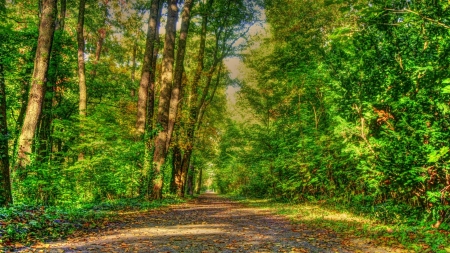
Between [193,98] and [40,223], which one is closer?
[40,223]

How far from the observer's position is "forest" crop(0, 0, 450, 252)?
6261mm

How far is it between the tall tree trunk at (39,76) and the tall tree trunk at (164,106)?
6.63 m

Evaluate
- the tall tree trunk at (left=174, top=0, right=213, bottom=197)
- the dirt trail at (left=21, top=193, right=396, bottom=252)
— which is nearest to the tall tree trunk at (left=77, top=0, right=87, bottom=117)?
the tall tree trunk at (left=174, top=0, right=213, bottom=197)

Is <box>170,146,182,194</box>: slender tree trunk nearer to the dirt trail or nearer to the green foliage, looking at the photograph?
the green foliage

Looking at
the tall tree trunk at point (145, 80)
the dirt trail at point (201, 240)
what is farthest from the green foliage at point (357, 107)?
the tall tree trunk at point (145, 80)

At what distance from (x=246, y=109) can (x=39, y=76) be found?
57.5 feet

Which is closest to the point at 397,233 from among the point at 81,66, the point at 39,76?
the point at 39,76

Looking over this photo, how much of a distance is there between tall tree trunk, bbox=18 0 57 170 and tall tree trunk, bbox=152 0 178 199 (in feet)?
21.8

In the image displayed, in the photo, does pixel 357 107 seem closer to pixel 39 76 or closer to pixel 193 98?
pixel 39 76

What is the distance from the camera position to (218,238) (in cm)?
679

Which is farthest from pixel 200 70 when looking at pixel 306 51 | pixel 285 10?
pixel 306 51

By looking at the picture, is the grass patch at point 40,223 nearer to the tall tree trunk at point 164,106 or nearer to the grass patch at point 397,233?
the tall tree trunk at point 164,106

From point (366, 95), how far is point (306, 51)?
9.56 meters

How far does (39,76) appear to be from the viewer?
8750 mm
